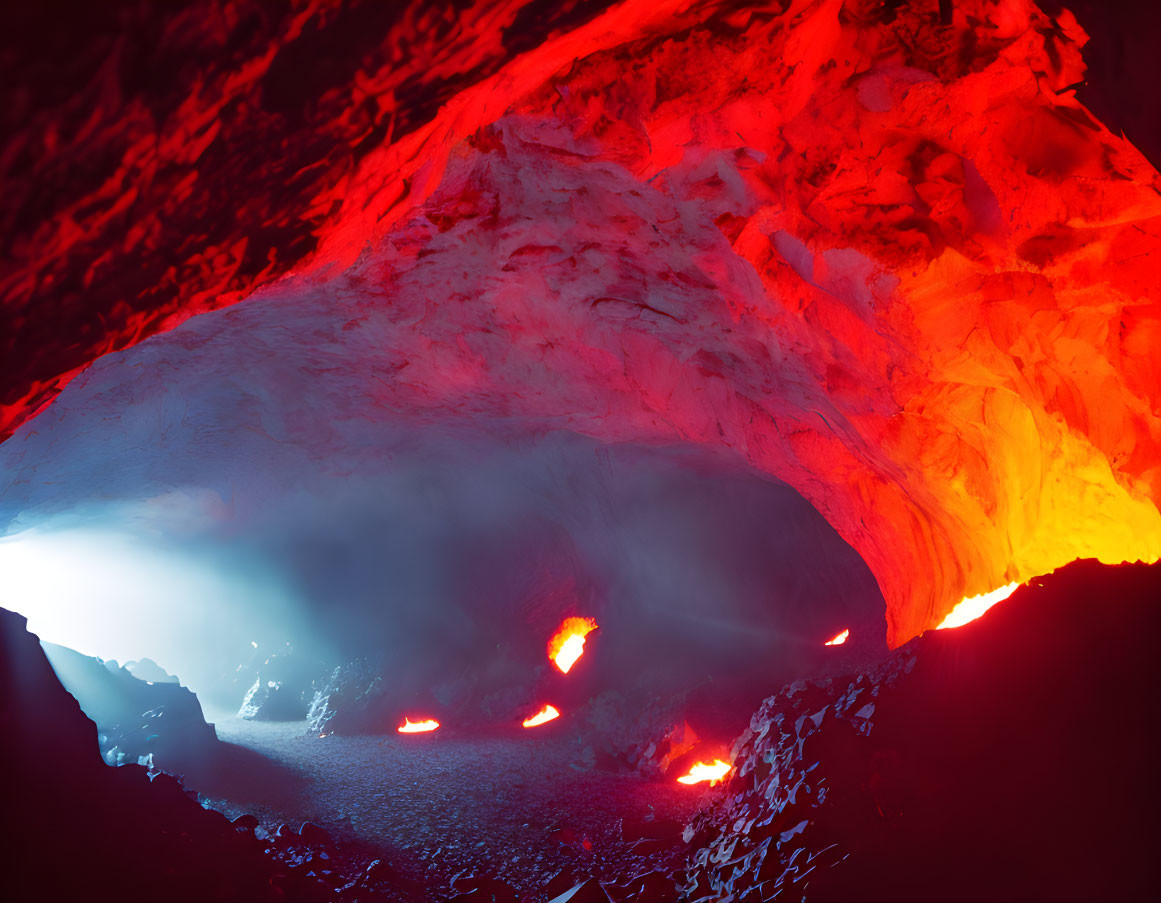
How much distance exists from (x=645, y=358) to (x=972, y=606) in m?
3.90

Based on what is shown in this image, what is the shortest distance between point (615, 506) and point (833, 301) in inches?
329

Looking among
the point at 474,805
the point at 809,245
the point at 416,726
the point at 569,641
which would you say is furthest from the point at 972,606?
the point at 416,726

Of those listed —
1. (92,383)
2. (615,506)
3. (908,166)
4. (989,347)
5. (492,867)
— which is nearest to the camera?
(908,166)

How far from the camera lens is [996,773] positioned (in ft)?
10.2

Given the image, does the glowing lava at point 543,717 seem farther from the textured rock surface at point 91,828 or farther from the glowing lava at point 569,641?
the textured rock surface at point 91,828

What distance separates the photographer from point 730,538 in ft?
43.4

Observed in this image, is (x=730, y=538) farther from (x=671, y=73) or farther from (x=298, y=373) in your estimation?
(x=671, y=73)

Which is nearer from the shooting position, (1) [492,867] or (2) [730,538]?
(1) [492,867]

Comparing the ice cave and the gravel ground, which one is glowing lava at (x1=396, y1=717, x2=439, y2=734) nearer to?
the ice cave

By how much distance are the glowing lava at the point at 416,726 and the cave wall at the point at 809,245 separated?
24.8 feet

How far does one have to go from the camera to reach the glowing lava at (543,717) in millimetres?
11552

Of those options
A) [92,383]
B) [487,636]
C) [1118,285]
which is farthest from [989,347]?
[487,636]

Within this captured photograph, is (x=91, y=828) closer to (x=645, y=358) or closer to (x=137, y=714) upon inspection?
(x=645, y=358)

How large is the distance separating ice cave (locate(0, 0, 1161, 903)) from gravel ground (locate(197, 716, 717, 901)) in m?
0.06
